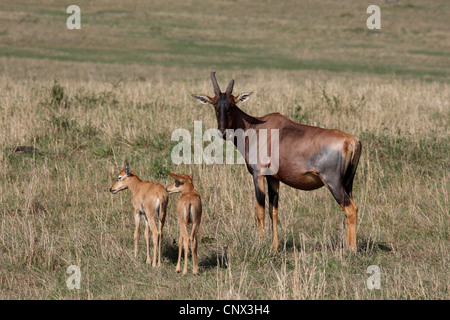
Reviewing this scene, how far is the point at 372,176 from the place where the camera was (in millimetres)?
11727

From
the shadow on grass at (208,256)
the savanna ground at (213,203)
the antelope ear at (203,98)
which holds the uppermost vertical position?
the antelope ear at (203,98)

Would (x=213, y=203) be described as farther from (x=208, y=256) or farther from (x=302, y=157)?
(x=302, y=157)

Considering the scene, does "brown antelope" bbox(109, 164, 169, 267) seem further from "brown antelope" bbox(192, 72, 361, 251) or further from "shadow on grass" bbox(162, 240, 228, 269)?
"brown antelope" bbox(192, 72, 361, 251)

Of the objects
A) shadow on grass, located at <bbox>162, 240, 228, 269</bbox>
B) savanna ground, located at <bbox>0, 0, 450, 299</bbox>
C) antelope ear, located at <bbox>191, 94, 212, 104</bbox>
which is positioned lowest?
shadow on grass, located at <bbox>162, 240, 228, 269</bbox>

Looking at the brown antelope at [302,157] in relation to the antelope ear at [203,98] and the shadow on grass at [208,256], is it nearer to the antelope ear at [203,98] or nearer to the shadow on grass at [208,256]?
the antelope ear at [203,98]

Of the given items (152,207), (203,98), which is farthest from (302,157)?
(152,207)

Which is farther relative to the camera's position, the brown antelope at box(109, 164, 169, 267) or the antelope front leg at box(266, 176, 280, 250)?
the antelope front leg at box(266, 176, 280, 250)

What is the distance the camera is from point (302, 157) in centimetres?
834

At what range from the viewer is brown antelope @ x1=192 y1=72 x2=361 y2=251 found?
814 centimetres

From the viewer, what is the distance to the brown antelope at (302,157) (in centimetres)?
814

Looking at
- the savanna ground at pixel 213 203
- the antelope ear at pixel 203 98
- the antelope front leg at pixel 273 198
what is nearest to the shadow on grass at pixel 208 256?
the savanna ground at pixel 213 203

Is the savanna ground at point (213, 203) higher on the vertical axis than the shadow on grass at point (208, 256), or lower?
higher

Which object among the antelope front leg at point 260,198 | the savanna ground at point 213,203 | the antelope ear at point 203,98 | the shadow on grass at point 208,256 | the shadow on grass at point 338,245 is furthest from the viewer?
the antelope ear at point 203,98

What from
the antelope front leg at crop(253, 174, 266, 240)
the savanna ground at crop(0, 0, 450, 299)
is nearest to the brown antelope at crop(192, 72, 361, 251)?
the antelope front leg at crop(253, 174, 266, 240)
